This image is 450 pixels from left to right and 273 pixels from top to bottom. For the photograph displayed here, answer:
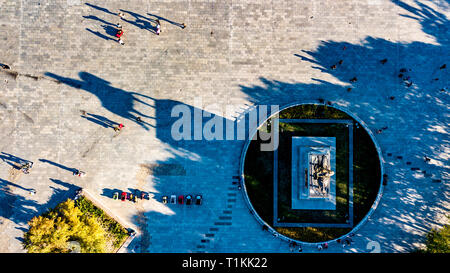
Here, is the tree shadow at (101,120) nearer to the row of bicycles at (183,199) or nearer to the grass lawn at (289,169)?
the row of bicycles at (183,199)

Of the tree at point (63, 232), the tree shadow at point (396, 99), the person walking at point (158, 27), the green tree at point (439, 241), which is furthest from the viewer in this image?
the tree shadow at point (396, 99)

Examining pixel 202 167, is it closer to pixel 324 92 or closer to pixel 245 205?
pixel 245 205

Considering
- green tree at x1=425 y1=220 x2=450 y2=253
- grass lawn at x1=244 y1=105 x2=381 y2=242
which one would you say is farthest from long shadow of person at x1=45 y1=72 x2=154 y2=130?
green tree at x1=425 y1=220 x2=450 y2=253

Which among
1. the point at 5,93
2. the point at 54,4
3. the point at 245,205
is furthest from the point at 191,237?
the point at 54,4

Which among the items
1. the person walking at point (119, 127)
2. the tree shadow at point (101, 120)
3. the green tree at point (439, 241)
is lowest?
the green tree at point (439, 241)

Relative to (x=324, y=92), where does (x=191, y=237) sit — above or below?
below

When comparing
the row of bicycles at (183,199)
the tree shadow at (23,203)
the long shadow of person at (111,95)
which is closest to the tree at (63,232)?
the tree shadow at (23,203)
